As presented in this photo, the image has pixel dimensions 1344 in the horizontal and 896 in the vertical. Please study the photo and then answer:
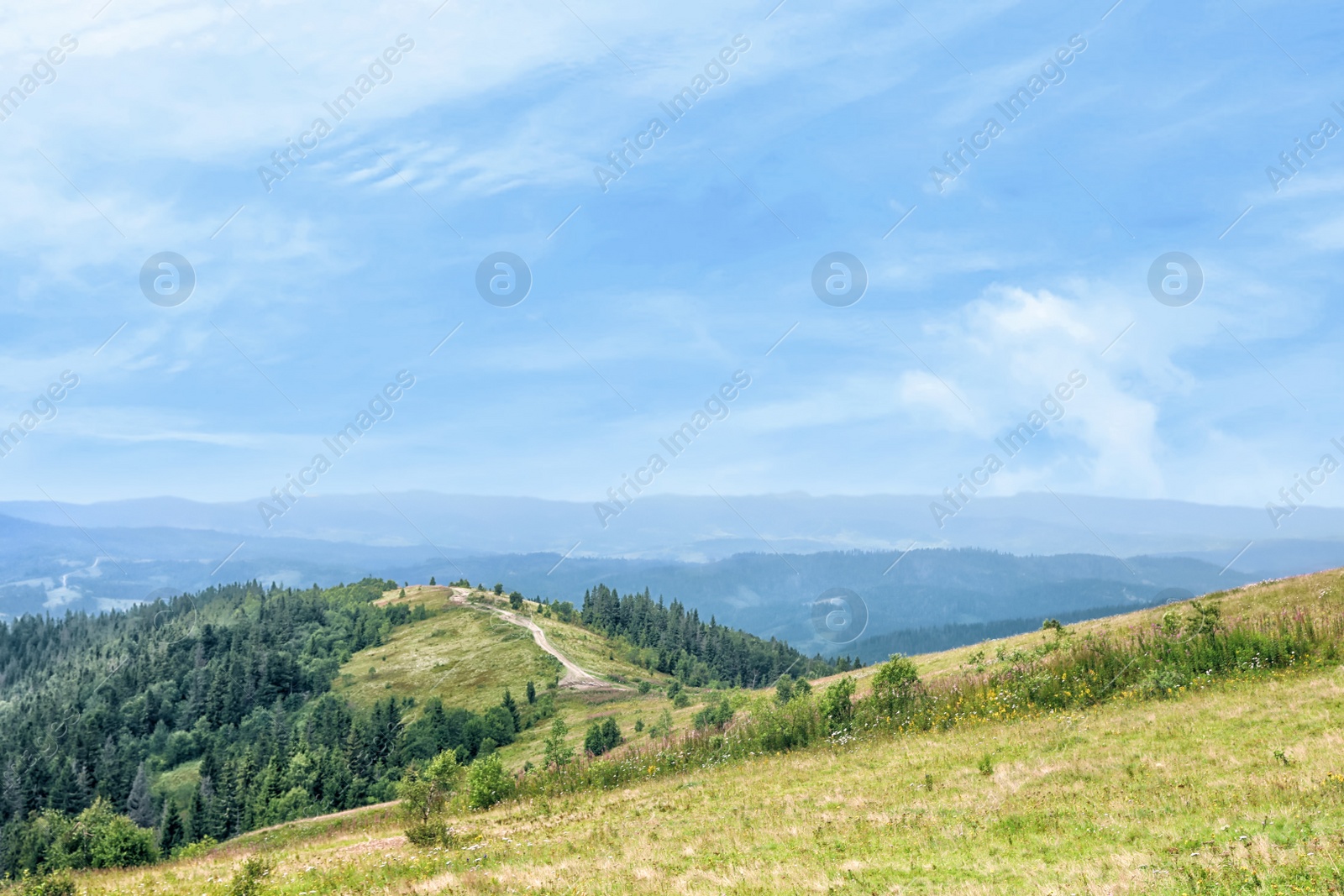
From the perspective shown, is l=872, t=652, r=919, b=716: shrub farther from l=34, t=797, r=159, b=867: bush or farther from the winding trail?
the winding trail

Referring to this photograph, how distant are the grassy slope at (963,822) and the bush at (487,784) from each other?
138 inches

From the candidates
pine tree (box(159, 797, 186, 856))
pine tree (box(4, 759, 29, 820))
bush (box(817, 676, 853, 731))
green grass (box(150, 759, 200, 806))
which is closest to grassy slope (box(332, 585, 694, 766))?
green grass (box(150, 759, 200, 806))

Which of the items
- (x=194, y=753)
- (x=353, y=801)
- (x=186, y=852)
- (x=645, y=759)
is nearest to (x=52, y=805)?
(x=194, y=753)

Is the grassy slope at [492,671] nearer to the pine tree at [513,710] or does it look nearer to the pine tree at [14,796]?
the pine tree at [513,710]

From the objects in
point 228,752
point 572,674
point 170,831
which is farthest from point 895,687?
point 228,752

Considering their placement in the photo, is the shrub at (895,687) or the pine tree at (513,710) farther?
the pine tree at (513,710)

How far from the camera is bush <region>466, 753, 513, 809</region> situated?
42000mm

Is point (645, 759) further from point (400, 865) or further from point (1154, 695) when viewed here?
point (1154, 695)

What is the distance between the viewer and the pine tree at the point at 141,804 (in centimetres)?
13423

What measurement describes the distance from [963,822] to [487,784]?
94.0ft

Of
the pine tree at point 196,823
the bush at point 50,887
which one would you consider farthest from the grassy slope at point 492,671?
the bush at point 50,887

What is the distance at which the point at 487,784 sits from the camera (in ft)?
140

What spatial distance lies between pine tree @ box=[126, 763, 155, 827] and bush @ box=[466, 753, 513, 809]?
124 m

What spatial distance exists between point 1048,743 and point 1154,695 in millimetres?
8449
